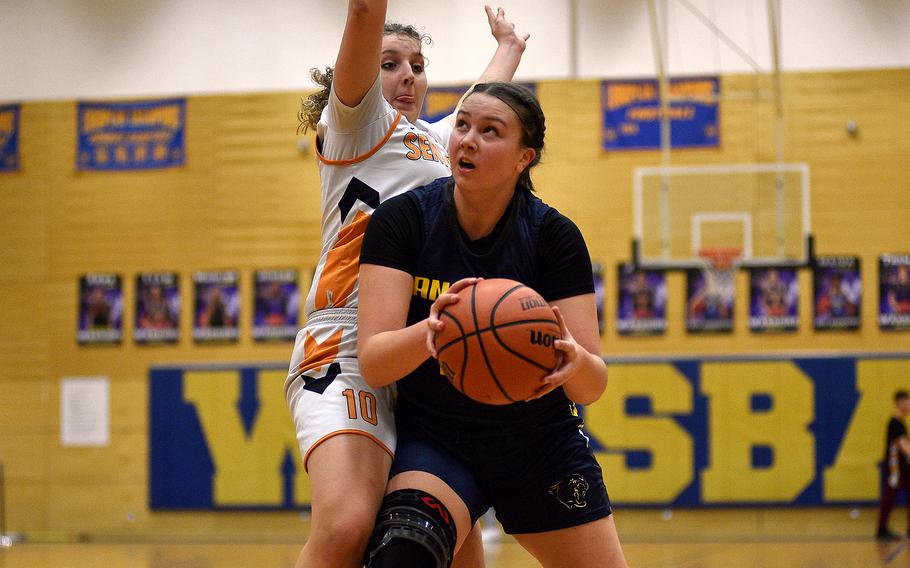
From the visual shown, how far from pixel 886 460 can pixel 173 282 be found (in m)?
8.30

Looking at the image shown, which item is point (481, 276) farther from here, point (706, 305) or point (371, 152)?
point (706, 305)

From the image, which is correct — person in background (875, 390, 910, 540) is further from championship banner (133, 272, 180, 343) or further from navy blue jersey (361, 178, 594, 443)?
navy blue jersey (361, 178, 594, 443)

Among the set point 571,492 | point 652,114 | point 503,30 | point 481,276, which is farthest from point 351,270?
point 652,114

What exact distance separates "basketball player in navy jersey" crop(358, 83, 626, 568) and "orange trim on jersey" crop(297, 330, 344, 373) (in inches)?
10.5

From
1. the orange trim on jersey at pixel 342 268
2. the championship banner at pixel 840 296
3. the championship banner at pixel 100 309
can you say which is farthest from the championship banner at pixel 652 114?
the orange trim on jersey at pixel 342 268

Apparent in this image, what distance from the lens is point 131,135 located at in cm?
1273

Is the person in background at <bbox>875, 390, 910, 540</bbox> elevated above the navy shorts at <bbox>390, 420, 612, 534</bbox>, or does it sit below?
below

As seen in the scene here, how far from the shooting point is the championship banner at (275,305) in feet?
40.4

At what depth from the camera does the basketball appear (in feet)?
8.83

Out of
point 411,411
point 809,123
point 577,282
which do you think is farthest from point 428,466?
point 809,123

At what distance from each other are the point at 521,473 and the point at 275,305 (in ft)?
31.1

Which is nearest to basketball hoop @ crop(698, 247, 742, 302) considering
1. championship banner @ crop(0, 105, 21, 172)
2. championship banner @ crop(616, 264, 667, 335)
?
championship banner @ crop(616, 264, 667, 335)

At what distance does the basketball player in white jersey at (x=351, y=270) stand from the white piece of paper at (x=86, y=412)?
9.68m

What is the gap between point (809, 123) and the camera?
11.8m
